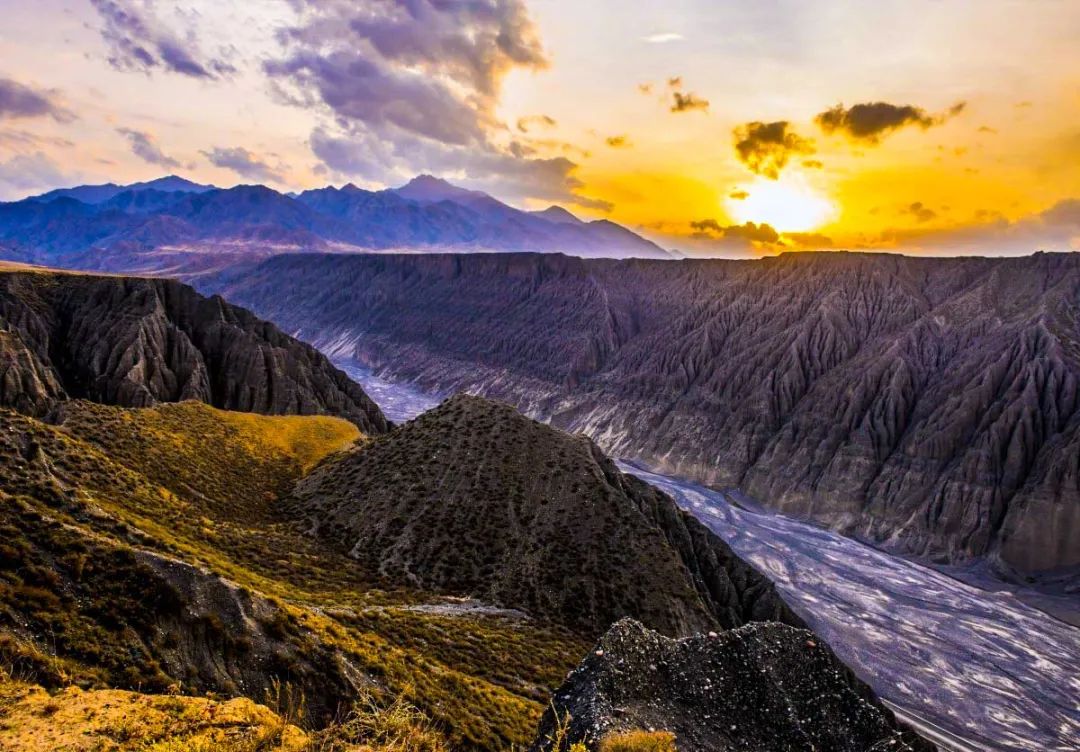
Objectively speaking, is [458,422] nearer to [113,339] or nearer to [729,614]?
[729,614]

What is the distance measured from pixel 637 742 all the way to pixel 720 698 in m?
4.30

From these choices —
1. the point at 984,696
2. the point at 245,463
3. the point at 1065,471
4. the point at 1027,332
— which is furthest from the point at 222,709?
the point at 1027,332

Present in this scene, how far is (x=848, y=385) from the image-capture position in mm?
91938

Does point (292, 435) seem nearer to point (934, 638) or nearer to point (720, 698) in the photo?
point (720, 698)

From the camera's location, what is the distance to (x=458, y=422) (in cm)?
4403

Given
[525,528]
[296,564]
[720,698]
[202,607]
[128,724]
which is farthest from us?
[525,528]

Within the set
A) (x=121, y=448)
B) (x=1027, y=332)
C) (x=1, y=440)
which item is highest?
(x=1027, y=332)

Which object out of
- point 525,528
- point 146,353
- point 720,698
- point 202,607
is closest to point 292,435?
point 525,528

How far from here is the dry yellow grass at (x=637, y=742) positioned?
10266 millimetres

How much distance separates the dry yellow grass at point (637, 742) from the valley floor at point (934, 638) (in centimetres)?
4165

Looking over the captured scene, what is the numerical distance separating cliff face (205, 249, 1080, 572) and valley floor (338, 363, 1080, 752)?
892 centimetres

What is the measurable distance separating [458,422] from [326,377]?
41.6 m

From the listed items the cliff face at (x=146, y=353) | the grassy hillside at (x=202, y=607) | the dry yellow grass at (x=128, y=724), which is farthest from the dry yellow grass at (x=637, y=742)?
the cliff face at (x=146, y=353)

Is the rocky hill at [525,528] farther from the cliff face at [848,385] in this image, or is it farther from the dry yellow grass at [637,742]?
the cliff face at [848,385]
